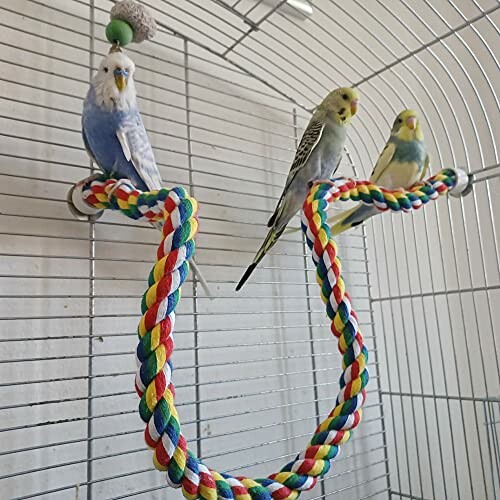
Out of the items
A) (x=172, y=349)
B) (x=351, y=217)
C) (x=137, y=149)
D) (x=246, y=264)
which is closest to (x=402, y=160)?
(x=351, y=217)

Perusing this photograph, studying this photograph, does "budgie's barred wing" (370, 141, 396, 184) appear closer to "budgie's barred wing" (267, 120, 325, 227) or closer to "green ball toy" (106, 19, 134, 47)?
"budgie's barred wing" (267, 120, 325, 227)

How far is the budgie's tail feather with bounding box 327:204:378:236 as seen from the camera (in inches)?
33.3

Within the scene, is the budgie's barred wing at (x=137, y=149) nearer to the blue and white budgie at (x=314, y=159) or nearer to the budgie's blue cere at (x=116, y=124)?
the budgie's blue cere at (x=116, y=124)

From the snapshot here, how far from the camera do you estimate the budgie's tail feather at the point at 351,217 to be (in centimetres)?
85

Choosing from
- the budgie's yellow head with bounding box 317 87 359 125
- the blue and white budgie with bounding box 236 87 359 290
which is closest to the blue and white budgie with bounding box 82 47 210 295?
the blue and white budgie with bounding box 236 87 359 290

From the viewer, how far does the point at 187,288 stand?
85 centimetres

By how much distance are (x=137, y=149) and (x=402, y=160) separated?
488mm

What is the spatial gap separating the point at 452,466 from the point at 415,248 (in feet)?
1.59

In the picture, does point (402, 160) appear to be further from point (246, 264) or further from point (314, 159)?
point (246, 264)

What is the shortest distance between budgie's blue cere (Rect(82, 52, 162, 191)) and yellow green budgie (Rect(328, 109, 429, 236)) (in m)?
0.41

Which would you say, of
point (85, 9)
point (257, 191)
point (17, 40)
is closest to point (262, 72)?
point (257, 191)

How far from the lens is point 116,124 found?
0.61 m

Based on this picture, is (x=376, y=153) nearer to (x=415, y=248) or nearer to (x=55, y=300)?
(x=415, y=248)

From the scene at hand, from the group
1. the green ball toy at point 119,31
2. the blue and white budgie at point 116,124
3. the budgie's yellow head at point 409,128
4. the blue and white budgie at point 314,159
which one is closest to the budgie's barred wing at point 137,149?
the blue and white budgie at point 116,124
